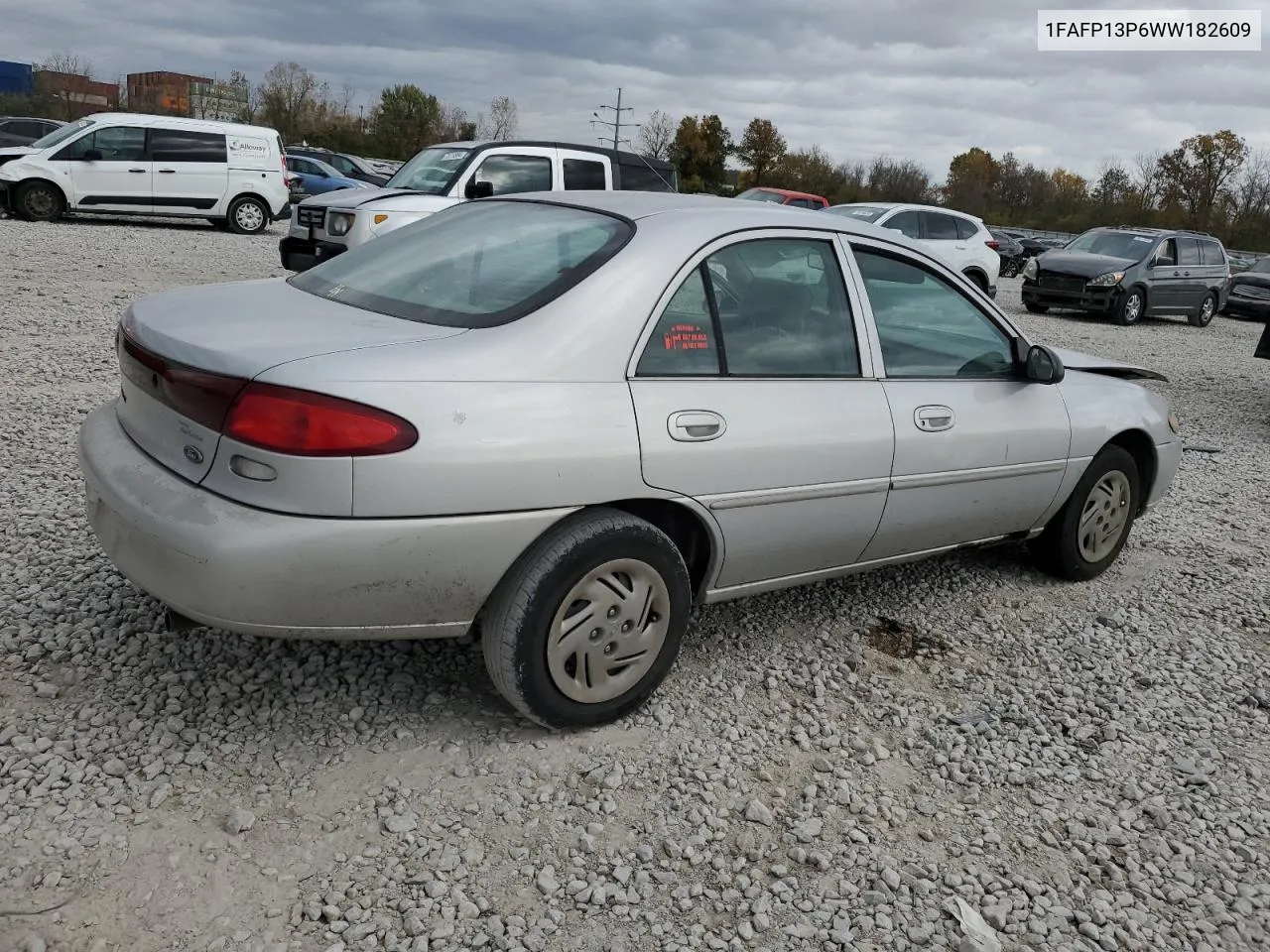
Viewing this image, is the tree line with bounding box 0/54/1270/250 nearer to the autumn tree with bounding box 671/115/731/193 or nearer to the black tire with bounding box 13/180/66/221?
the autumn tree with bounding box 671/115/731/193

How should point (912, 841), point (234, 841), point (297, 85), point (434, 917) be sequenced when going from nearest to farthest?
point (434, 917)
point (234, 841)
point (912, 841)
point (297, 85)

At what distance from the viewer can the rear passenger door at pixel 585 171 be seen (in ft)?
39.2

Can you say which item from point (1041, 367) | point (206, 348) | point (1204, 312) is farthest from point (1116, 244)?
point (206, 348)

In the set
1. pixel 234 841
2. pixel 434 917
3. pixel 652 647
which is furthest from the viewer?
pixel 652 647

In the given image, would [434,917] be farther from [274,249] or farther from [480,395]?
[274,249]

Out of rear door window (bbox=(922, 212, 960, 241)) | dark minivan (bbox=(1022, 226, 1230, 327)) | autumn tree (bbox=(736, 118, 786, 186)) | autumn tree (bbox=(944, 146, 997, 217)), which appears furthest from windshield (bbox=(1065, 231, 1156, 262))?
autumn tree (bbox=(736, 118, 786, 186))

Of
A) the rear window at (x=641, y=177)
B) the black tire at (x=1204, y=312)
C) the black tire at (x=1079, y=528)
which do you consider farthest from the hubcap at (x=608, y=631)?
the black tire at (x=1204, y=312)

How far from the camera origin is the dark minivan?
1730 cm

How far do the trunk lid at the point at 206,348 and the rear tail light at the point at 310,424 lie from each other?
77 millimetres

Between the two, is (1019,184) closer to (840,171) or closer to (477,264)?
(840,171)

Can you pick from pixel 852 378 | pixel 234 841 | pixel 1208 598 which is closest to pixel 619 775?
pixel 234 841

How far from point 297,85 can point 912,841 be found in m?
65.3

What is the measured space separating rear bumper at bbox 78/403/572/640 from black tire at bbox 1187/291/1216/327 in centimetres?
1950

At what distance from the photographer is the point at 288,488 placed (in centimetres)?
254
